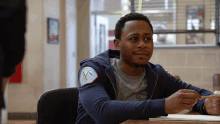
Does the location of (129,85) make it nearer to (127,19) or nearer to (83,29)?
(127,19)

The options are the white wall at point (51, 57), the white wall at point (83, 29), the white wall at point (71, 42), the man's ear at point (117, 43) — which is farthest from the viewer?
the white wall at point (83, 29)

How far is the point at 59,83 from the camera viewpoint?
5051 millimetres

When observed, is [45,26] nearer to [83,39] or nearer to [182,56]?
[83,39]

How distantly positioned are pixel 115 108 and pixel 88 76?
23cm

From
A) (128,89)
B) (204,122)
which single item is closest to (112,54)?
(128,89)

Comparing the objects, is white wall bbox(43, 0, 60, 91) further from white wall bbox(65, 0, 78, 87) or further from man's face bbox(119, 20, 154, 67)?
man's face bbox(119, 20, 154, 67)

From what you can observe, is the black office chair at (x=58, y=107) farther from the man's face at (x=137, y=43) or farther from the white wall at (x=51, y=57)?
the white wall at (x=51, y=57)

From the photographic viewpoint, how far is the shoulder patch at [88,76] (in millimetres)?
1124

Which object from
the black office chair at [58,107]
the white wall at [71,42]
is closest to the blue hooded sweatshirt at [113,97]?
the black office chair at [58,107]

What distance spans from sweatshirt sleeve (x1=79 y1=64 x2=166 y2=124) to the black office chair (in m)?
0.22

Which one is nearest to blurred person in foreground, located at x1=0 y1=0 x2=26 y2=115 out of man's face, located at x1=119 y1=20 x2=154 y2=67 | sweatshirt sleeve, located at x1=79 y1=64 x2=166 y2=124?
sweatshirt sleeve, located at x1=79 y1=64 x2=166 y2=124

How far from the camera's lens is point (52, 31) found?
15.3 ft

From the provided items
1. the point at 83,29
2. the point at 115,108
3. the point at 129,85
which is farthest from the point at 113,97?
the point at 83,29

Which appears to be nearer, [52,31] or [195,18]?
[195,18]
